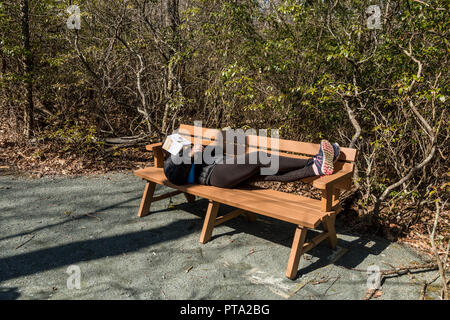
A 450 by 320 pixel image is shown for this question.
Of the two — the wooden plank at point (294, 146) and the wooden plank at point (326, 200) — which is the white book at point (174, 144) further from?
the wooden plank at point (326, 200)

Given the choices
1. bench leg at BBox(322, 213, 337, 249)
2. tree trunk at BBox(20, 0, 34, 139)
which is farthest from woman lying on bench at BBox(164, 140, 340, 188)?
tree trunk at BBox(20, 0, 34, 139)

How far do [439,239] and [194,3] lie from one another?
504cm

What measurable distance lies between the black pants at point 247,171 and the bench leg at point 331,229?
1.54 feet

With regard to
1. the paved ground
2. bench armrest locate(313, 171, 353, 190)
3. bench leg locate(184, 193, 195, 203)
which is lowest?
the paved ground

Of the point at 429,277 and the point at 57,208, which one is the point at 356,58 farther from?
the point at 57,208

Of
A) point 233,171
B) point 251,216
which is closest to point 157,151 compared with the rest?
point 233,171

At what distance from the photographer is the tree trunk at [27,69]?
5840 mm

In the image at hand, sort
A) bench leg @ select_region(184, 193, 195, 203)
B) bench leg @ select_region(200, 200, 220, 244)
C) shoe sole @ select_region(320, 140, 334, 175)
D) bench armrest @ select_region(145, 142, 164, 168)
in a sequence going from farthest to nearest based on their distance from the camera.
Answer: bench leg @ select_region(184, 193, 195, 203), bench armrest @ select_region(145, 142, 164, 168), bench leg @ select_region(200, 200, 220, 244), shoe sole @ select_region(320, 140, 334, 175)

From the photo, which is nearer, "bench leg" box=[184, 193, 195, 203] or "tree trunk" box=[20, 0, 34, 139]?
"bench leg" box=[184, 193, 195, 203]

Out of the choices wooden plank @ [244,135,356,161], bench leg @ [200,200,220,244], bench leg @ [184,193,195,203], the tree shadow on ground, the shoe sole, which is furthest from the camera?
bench leg @ [184,193,195,203]

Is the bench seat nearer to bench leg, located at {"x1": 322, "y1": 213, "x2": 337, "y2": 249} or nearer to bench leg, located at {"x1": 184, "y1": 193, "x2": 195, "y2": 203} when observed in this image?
bench leg, located at {"x1": 322, "y1": 213, "x2": 337, "y2": 249}

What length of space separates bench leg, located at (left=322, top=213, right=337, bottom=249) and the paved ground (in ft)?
0.31

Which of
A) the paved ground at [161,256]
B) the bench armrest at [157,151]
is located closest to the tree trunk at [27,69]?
the paved ground at [161,256]

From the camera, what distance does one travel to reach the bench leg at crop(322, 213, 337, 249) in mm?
3221
